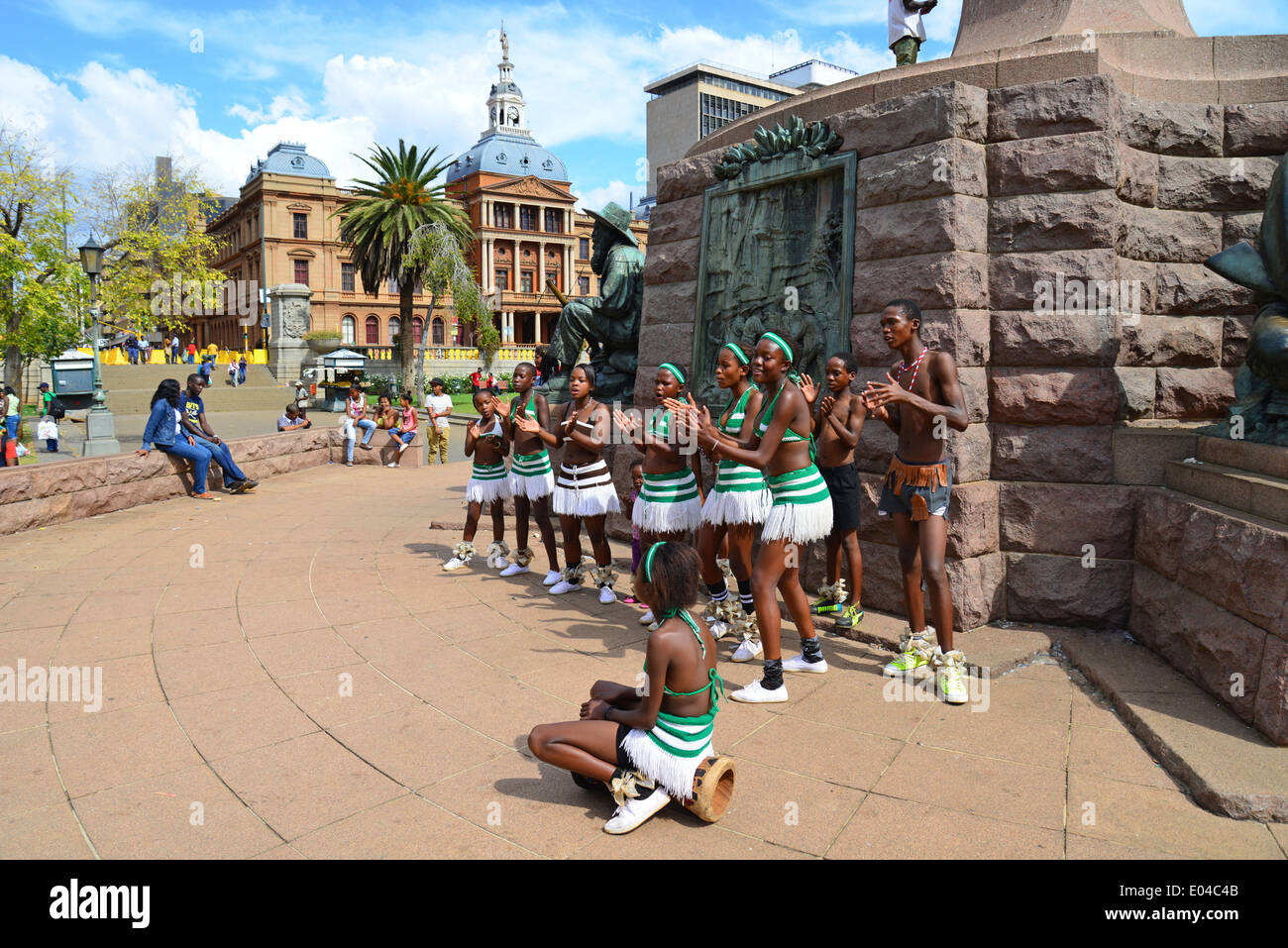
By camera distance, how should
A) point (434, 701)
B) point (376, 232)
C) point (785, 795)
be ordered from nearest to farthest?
point (785, 795)
point (434, 701)
point (376, 232)

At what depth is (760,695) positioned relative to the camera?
183 inches

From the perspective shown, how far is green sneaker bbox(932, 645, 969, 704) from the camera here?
15.3 ft

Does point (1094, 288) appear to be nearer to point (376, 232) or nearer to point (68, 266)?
point (68, 266)

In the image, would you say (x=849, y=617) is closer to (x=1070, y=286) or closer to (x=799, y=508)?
(x=799, y=508)

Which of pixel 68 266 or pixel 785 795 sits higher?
pixel 68 266

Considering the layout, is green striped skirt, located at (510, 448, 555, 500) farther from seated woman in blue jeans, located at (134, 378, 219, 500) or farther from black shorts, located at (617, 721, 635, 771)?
seated woman in blue jeans, located at (134, 378, 219, 500)

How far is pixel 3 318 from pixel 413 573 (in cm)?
1672

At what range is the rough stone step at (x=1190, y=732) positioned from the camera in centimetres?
346

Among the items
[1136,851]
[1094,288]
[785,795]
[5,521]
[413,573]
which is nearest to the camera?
[1136,851]

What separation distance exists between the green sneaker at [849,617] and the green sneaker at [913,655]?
730 millimetres

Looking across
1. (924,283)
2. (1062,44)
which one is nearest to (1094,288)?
(924,283)

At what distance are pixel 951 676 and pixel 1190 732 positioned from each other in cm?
113

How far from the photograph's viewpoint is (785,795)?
3.64 metres

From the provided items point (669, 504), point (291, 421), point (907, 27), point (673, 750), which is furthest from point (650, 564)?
point (291, 421)
